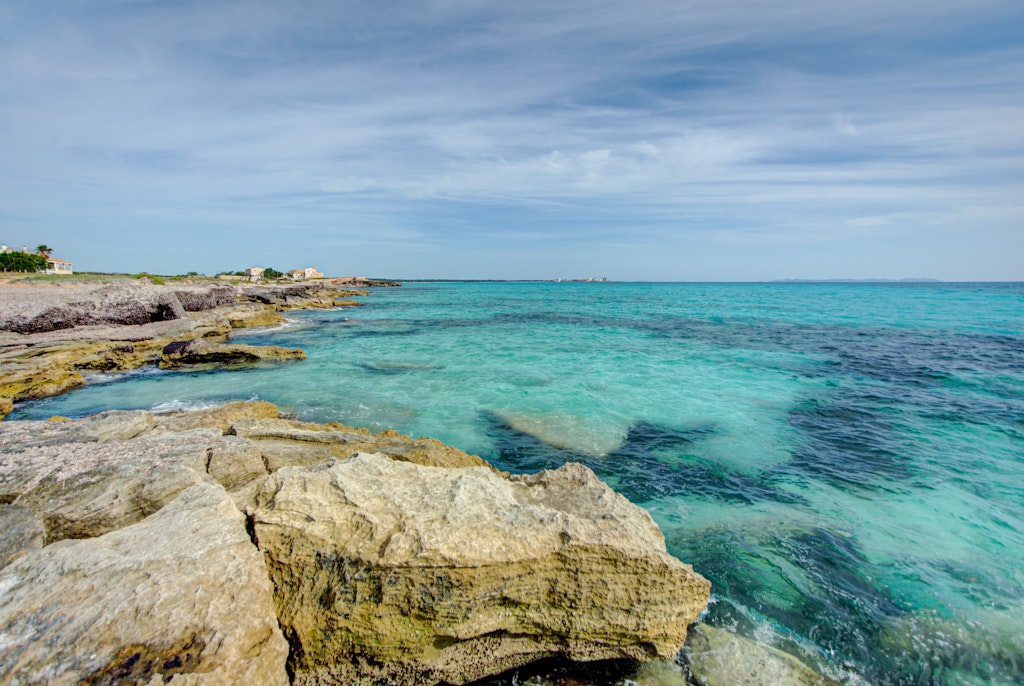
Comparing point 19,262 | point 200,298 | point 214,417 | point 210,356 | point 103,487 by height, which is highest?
point 19,262

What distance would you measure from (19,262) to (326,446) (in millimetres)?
79314

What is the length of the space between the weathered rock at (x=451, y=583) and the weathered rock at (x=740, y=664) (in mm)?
362

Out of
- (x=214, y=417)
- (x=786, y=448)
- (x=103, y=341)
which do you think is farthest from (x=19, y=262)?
(x=786, y=448)

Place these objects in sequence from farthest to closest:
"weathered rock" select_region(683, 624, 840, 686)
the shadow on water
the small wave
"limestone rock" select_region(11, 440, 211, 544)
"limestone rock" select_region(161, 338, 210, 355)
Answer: "limestone rock" select_region(161, 338, 210, 355), the small wave, the shadow on water, "limestone rock" select_region(11, 440, 211, 544), "weathered rock" select_region(683, 624, 840, 686)

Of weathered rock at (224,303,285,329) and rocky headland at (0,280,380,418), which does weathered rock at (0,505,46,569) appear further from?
weathered rock at (224,303,285,329)

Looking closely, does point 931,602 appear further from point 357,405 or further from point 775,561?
point 357,405

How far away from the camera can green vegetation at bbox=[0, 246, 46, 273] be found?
56281mm

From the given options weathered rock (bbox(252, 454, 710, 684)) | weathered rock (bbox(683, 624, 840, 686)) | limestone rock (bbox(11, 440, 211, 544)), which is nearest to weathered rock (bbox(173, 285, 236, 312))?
limestone rock (bbox(11, 440, 211, 544))

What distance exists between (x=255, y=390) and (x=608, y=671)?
512 inches

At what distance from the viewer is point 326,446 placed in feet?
21.8

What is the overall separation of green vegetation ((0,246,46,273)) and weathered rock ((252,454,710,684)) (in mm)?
80642

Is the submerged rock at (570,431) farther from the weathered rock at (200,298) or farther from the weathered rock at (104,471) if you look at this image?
the weathered rock at (200,298)

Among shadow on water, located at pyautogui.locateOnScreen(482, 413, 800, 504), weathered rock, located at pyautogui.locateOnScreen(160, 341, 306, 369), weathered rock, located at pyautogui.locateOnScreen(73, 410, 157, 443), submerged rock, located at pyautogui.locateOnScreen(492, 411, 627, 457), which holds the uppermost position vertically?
weathered rock, located at pyautogui.locateOnScreen(73, 410, 157, 443)

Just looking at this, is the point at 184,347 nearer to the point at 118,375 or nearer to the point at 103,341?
the point at 118,375
